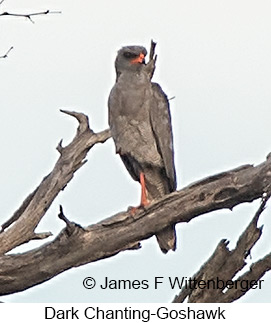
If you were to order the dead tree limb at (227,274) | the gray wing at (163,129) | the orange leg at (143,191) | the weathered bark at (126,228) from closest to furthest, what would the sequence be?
the dead tree limb at (227,274), the weathered bark at (126,228), the orange leg at (143,191), the gray wing at (163,129)

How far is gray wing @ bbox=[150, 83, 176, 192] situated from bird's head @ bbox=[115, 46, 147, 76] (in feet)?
0.75

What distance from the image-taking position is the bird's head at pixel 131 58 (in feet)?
25.5

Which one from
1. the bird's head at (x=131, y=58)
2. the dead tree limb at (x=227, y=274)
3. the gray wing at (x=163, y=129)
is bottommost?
the dead tree limb at (x=227, y=274)

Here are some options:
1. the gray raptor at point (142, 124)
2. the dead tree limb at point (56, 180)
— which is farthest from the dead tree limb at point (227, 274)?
the dead tree limb at point (56, 180)

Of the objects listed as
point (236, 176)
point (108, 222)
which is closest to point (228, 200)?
point (236, 176)

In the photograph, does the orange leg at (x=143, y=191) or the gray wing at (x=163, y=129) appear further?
the gray wing at (x=163, y=129)

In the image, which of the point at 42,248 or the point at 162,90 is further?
the point at 162,90

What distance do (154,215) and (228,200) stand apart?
1.82ft

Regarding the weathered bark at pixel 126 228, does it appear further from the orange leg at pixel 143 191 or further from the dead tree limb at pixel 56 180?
the dead tree limb at pixel 56 180

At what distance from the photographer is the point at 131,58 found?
25.7 feet

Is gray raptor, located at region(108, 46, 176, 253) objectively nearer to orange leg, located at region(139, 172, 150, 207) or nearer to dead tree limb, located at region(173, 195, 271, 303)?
orange leg, located at region(139, 172, 150, 207)

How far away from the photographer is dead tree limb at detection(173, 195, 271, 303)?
20.2 feet

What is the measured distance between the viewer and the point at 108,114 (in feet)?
25.6
